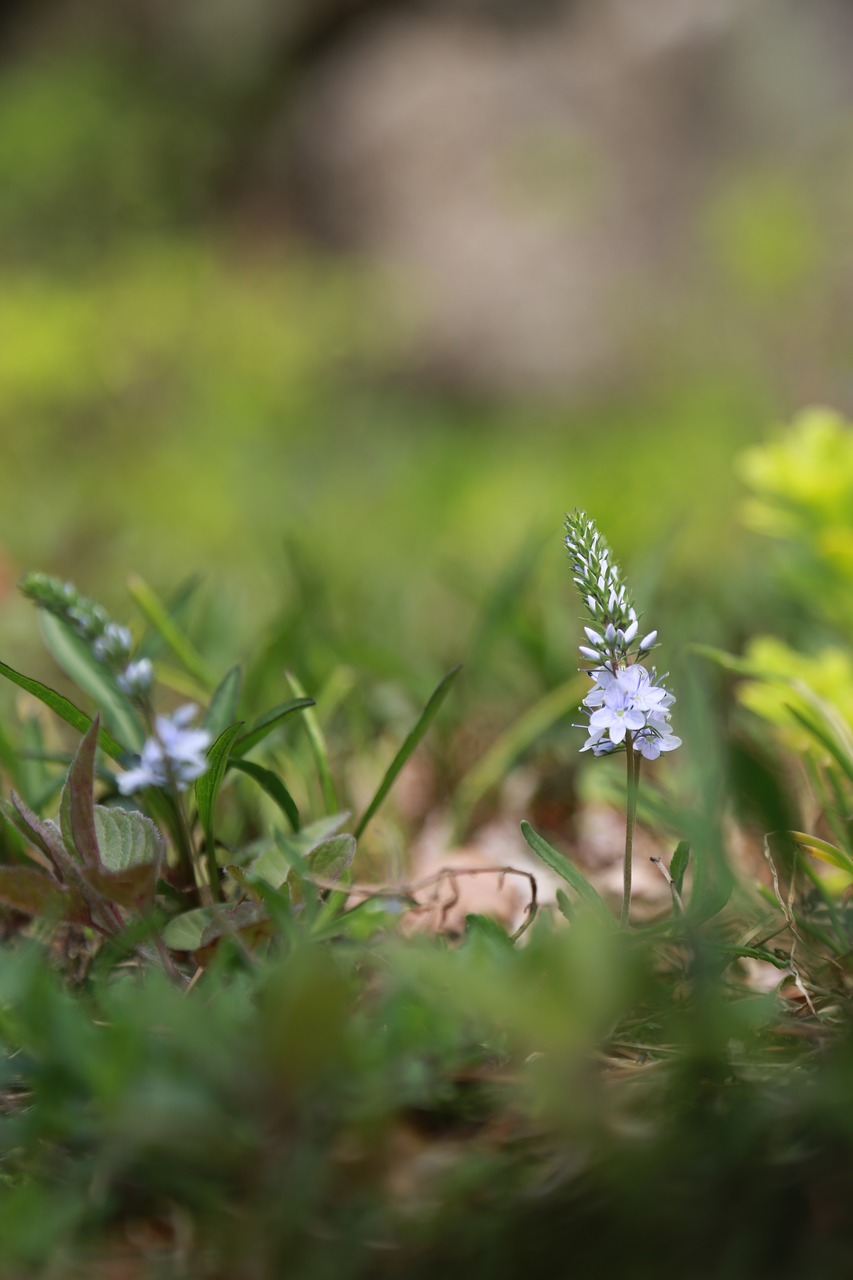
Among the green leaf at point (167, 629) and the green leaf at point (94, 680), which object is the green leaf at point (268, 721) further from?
the green leaf at point (167, 629)

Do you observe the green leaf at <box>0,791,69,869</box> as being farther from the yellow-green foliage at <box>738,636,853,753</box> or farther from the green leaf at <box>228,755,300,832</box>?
the yellow-green foliage at <box>738,636,853,753</box>

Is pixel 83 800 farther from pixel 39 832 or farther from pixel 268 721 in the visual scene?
pixel 268 721

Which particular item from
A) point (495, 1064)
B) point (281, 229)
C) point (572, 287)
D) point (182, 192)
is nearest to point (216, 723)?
point (495, 1064)

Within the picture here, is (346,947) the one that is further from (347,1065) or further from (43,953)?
(43,953)

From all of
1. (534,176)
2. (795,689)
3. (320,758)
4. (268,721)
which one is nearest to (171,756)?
(268,721)

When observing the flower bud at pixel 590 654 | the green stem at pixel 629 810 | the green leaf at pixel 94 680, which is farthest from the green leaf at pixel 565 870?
the green leaf at pixel 94 680

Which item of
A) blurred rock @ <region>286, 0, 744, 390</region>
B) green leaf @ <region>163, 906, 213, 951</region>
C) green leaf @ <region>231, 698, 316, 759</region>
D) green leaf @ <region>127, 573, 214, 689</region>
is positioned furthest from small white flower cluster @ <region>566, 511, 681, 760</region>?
blurred rock @ <region>286, 0, 744, 390</region>
